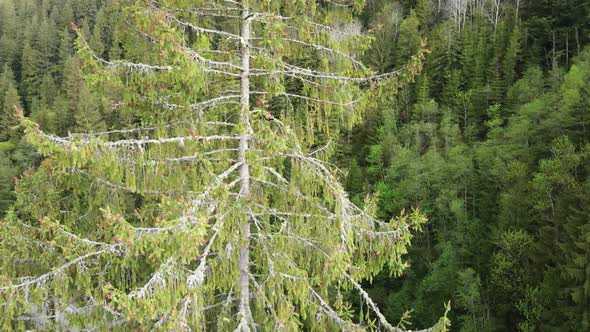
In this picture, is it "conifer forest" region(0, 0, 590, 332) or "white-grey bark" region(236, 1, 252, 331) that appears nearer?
"conifer forest" region(0, 0, 590, 332)

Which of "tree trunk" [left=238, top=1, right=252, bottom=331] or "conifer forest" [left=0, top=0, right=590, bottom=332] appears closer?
"conifer forest" [left=0, top=0, right=590, bottom=332]

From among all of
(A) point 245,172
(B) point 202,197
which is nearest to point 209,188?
(B) point 202,197

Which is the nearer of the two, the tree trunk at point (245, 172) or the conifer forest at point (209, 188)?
the conifer forest at point (209, 188)

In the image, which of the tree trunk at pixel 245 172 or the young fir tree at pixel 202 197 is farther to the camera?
the tree trunk at pixel 245 172

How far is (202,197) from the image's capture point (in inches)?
169

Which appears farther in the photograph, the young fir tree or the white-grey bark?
the white-grey bark

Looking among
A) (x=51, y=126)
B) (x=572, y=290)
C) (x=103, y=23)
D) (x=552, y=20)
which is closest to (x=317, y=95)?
(x=572, y=290)

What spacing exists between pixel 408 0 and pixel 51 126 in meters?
46.3

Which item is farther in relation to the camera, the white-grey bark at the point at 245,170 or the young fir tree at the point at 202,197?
the white-grey bark at the point at 245,170

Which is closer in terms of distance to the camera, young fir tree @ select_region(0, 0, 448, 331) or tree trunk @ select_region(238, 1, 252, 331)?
young fir tree @ select_region(0, 0, 448, 331)

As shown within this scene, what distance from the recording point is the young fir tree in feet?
14.0

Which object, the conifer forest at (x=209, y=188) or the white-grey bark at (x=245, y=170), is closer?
the conifer forest at (x=209, y=188)

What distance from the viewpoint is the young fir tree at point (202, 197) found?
4.27 meters

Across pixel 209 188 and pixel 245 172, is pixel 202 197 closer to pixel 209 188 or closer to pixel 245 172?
pixel 209 188
